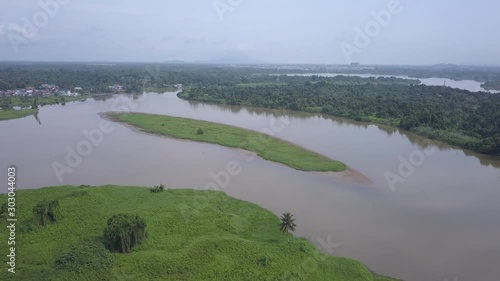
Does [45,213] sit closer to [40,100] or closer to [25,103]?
[25,103]

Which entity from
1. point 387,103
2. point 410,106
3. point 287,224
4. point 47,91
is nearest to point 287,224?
point 287,224

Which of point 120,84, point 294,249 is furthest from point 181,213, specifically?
point 120,84

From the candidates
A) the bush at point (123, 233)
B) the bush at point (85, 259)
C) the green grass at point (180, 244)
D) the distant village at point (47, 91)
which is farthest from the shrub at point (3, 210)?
the distant village at point (47, 91)

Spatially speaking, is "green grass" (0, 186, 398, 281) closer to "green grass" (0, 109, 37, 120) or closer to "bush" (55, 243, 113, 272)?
"bush" (55, 243, 113, 272)

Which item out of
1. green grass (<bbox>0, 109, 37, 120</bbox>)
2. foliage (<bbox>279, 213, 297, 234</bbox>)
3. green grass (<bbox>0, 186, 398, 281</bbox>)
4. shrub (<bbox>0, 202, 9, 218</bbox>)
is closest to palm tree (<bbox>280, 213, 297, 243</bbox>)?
foliage (<bbox>279, 213, 297, 234</bbox>)

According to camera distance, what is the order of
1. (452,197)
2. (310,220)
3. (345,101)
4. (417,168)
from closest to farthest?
(310,220) < (452,197) < (417,168) < (345,101)

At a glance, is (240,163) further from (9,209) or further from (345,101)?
(345,101)
